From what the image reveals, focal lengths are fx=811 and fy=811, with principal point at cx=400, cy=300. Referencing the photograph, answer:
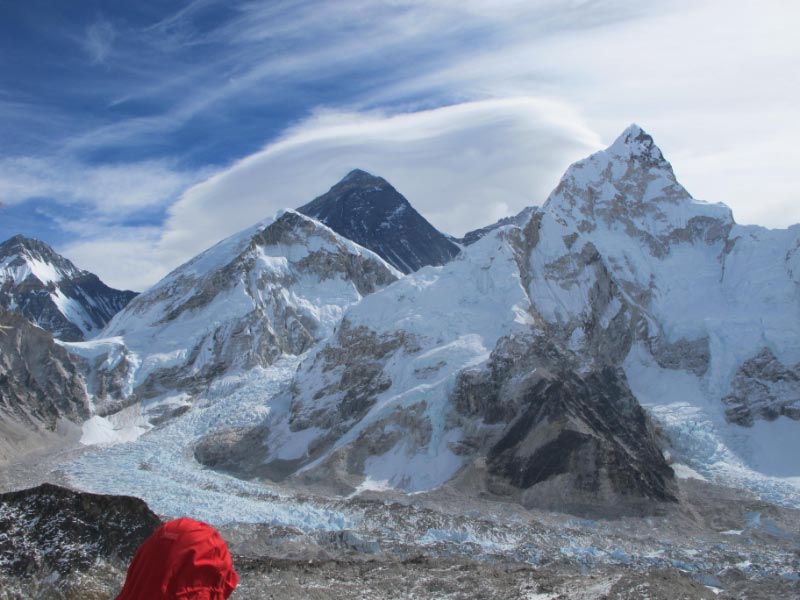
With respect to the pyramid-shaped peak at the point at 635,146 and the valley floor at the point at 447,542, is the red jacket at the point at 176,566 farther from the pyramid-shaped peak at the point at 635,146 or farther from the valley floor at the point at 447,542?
the pyramid-shaped peak at the point at 635,146

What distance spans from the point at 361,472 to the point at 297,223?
9010 cm

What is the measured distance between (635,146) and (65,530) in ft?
485

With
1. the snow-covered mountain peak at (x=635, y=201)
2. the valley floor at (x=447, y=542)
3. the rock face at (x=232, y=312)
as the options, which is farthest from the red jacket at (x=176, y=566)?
the snow-covered mountain peak at (x=635, y=201)

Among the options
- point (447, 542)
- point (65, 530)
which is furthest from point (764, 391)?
point (65, 530)

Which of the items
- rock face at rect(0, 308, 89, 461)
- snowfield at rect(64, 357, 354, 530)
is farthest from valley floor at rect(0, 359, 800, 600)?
rock face at rect(0, 308, 89, 461)

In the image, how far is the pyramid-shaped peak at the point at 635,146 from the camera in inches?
6558

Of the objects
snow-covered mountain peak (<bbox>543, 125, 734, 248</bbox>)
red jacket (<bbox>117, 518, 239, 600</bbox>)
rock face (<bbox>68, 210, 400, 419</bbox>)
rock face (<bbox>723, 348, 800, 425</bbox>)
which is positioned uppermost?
snow-covered mountain peak (<bbox>543, 125, 734, 248</bbox>)

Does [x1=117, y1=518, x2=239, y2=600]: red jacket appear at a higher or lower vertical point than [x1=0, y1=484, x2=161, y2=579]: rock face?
higher

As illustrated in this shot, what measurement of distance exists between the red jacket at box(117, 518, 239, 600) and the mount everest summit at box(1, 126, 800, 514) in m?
71.9

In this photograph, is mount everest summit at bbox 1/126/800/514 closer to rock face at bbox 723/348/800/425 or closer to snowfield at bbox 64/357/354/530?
rock face at bbox 723/348/800/425

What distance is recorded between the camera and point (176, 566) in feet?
39.0

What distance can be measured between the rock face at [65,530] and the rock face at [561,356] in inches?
1697

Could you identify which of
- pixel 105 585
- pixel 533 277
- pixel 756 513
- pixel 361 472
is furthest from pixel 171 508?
pixel 533 277

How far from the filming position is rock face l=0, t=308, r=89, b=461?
111000mm
